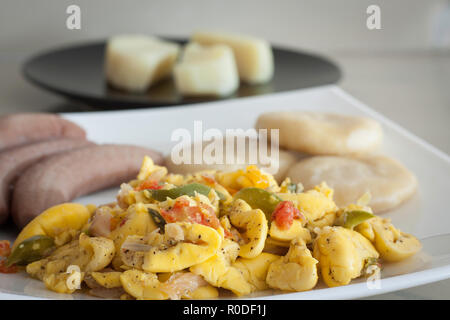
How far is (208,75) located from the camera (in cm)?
356

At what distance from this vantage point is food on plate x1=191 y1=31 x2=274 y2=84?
153 inches

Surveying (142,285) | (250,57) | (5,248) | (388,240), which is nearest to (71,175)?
(5,248)

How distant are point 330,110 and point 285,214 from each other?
159 centimetres

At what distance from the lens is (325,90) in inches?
132

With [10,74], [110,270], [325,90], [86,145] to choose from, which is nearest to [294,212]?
[110,270]

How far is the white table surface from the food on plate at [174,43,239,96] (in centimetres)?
84

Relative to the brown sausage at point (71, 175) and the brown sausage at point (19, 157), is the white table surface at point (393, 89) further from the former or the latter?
the brown sausage at point (71, 175)

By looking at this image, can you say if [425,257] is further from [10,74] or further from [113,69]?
[10,74]

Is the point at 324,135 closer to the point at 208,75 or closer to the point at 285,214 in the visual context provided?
the point at 285,214

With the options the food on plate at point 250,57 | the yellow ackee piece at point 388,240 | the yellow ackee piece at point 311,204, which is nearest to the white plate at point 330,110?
the yellow ackee piece at point 388,240

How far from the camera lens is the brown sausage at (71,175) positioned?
2141 millimetres

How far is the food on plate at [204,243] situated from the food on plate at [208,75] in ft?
5.36

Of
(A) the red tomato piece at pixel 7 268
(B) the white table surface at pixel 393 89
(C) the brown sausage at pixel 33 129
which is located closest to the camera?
(A) the red tomato piece at pixel 7 268

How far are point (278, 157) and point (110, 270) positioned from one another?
3.31 ft
